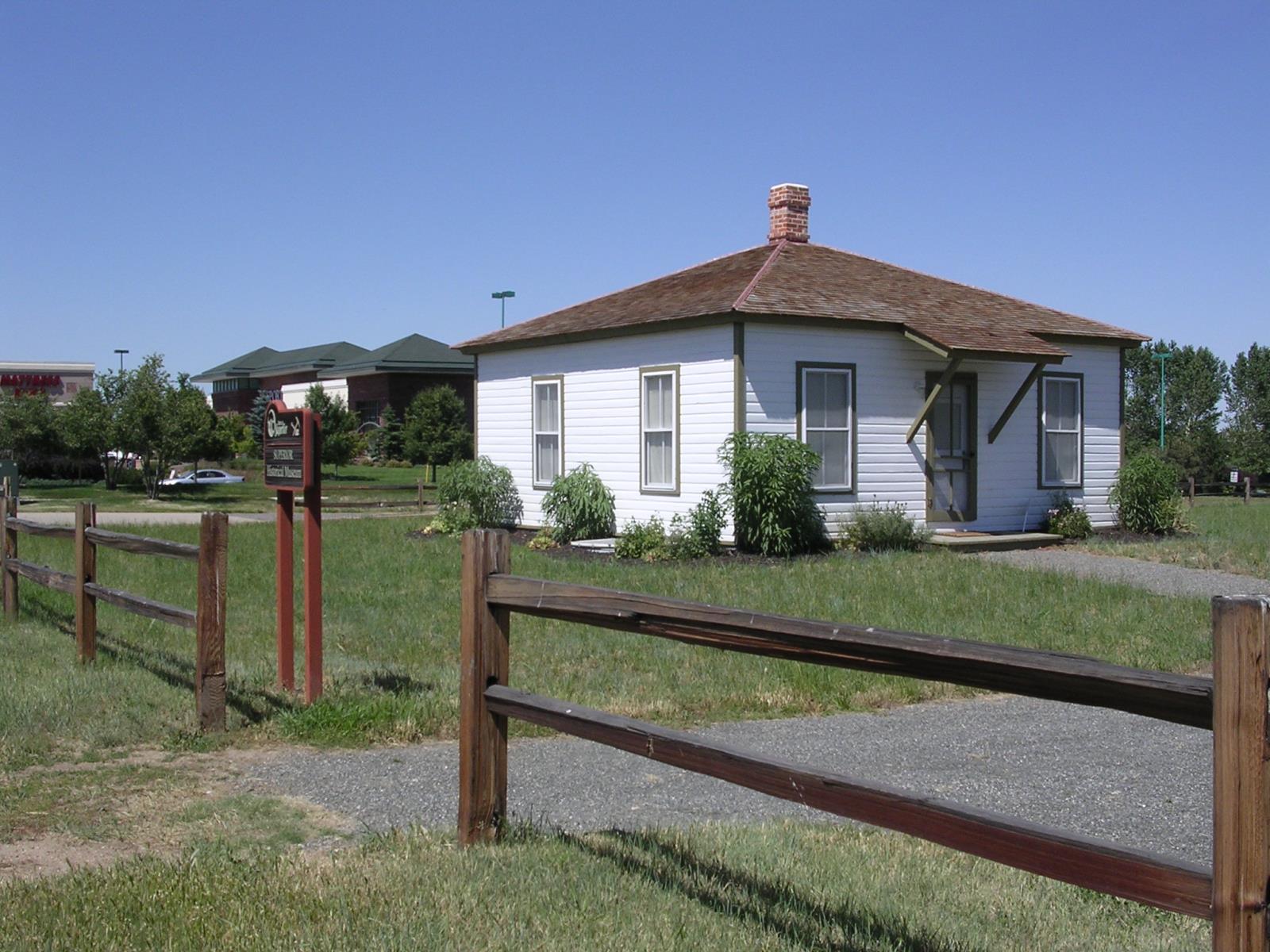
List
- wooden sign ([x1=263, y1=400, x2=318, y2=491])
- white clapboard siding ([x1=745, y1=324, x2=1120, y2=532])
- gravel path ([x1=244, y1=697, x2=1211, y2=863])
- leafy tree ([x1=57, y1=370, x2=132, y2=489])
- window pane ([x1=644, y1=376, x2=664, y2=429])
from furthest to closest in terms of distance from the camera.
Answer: leafy tree ([x1=57, y1=370, x2=132, y2=489]), window pane ([x1=644, y1=376, x2=664, y2=429]), white clapboard siding ([x1=745, y1=324, x2=1120, y2=532]), wooden sign ([x1=263, y1=400, x2=318, y2=491]), gravel path ([x1=244, y1=697, x2=1211, y2=863])

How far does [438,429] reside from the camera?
4856 cm

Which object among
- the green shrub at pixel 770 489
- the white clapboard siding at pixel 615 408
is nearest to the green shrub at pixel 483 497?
the white clapboard siding at pixel 615 408

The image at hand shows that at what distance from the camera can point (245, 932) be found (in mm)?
4098

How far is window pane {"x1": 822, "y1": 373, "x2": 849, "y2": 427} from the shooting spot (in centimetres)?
1884

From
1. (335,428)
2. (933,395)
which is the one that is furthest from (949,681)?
(335,428)

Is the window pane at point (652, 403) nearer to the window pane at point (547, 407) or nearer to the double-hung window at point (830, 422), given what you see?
the double-hung window at point (830, 422)

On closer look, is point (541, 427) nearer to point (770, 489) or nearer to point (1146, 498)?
point (770, 489)

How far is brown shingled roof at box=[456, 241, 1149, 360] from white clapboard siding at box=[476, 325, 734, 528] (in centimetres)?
33

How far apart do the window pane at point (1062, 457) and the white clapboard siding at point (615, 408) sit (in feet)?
20.7

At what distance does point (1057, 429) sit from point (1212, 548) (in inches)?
145

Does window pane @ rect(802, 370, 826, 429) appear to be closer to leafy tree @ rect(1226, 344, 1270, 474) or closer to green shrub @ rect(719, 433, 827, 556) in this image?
green shrub @ rect(719, 433, 827, 556)

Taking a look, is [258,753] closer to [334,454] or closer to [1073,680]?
[1073,680]

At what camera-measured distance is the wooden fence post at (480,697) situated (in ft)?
16.5

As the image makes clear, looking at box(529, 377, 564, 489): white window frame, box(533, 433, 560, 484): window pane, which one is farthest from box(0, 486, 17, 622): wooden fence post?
box(533, 433, 560, 484): window pane
